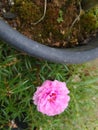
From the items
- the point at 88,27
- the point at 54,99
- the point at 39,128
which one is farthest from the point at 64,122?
the point at 88,27

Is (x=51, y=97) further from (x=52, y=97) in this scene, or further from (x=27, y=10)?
(x=27, y=10)

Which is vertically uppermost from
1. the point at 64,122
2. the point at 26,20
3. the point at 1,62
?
the point at 26,20

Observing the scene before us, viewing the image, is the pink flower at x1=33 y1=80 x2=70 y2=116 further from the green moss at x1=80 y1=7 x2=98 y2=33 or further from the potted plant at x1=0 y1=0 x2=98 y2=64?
the green moss at x1=80 y1=7 x2=98 y2=33

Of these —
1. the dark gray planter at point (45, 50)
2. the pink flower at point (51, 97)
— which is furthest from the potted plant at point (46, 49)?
the pink flower at point (51, 97)

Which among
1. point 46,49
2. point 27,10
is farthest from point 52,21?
point 46,49

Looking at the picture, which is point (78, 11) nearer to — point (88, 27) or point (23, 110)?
Result: point (88, 27)

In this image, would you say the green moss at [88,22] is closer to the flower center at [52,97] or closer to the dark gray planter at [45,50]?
the dark gray planter at [45,50]

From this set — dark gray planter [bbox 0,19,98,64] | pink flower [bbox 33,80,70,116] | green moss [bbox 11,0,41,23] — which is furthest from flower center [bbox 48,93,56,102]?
green moss [bbox 11,0,41,23]
